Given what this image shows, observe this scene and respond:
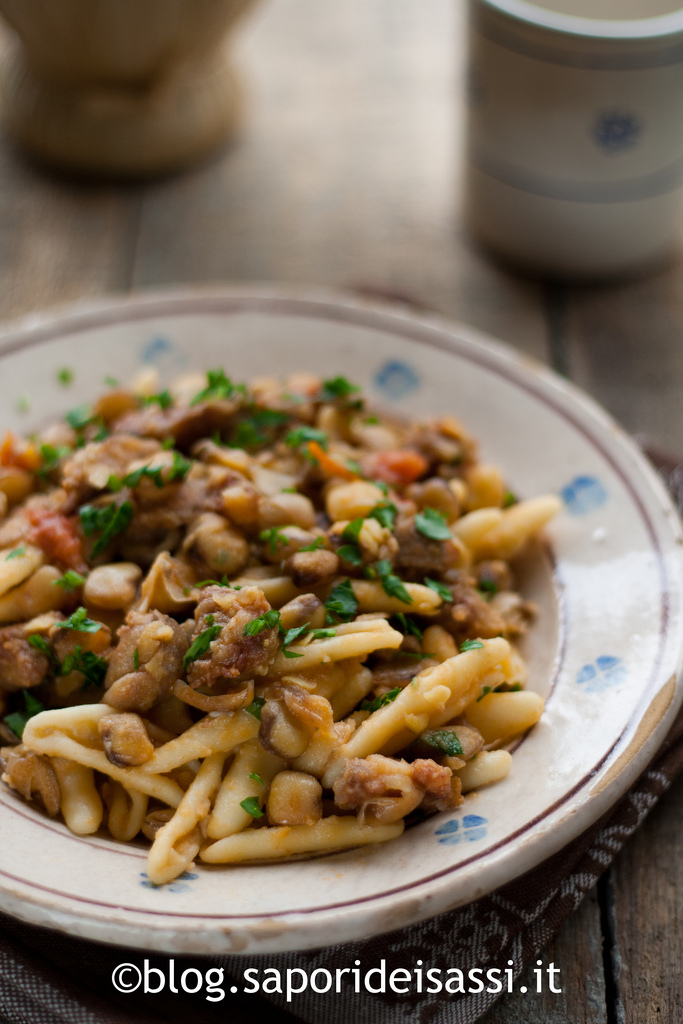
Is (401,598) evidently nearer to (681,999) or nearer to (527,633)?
(527,633)

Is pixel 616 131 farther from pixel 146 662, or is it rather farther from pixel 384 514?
pixel 146 662

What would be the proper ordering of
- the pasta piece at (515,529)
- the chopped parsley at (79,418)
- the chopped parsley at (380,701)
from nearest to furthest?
the chopped parsley at (380,701) → the pasta piece at (515,529) → the chopped parsley at (79,418)

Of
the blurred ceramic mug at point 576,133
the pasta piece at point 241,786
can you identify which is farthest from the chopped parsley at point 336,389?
the blurred ceramic mug at point 576,133

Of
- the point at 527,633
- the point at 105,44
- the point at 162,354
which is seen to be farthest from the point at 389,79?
the point at 527,633

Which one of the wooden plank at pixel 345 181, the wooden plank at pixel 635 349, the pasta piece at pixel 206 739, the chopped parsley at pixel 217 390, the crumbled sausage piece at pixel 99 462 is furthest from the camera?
the wooden plank at pixel 345 181

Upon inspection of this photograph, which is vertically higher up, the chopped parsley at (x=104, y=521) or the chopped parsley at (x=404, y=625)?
the chopped parsley at (x=104, y=521)

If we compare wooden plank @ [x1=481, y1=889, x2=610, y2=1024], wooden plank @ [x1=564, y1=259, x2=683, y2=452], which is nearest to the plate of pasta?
wooden plank @ [x1=481, y1=889, x2=610, y2=1024]

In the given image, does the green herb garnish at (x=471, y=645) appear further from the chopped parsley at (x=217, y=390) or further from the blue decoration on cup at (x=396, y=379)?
the blue decoration on cup at (x=396, y=379)
